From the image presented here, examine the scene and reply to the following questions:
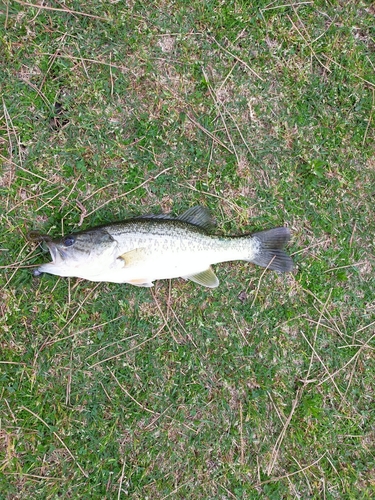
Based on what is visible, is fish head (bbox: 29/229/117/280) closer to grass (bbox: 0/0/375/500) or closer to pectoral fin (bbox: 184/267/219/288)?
grass (bbox: 0/0/375/500)

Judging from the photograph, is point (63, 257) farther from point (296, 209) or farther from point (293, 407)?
point (293, 407)

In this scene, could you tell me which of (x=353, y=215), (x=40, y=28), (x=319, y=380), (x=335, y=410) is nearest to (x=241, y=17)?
(x=40, y=28)

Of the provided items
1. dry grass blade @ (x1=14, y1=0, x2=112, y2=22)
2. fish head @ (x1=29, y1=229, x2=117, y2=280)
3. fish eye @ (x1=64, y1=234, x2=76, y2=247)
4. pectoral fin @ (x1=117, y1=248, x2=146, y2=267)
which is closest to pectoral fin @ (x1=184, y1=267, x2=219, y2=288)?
pectoral fin @ (x1=117, y1=248, x2=146, y2=267)

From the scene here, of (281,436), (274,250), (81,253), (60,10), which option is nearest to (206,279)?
(274,250)

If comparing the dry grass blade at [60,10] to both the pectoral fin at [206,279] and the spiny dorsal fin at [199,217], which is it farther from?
the pectoral fin at [206,279]

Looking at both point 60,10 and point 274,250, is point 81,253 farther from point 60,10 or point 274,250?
point 60,10
